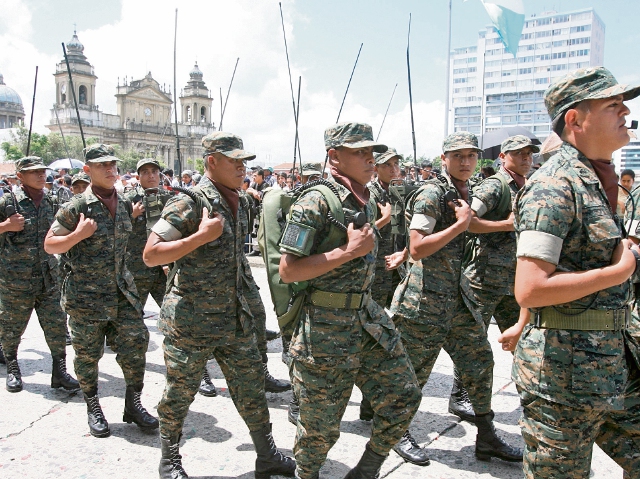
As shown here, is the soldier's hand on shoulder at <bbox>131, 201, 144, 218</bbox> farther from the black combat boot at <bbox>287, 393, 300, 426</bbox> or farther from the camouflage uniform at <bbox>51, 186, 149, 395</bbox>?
the black combat boot at <bbox>287, 393, 300, 426</bbox>

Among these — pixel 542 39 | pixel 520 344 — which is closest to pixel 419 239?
pixel 520 344

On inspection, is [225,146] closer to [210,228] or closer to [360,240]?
[210,228]

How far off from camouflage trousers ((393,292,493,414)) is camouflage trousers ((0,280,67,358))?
3.49m

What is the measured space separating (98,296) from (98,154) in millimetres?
1175

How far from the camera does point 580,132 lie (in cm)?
238

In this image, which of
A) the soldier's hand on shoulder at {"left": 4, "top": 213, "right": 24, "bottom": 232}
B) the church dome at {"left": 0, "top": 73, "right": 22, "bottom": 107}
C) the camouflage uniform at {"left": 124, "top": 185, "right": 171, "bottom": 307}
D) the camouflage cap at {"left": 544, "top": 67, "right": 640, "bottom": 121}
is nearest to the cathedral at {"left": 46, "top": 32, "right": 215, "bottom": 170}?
the church dome at {"left": 0, "top": 73, "right": 22, "bottom": 107}

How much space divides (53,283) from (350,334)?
383 cm

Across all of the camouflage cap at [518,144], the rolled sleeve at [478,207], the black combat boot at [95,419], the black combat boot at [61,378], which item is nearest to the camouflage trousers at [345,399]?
the rolled sleeve at [478,207]

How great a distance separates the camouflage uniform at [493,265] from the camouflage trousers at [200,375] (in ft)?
5.85

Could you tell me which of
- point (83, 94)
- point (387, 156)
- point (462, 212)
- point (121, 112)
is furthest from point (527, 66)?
point (462, 212)

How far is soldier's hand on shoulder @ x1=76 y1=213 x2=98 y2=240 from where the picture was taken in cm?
424

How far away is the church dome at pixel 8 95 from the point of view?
84312 mm

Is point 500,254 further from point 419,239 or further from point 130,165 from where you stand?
point 130,165

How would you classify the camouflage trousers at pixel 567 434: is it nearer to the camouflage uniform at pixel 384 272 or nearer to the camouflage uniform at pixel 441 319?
the camouflage uniform at pixel 441 319
